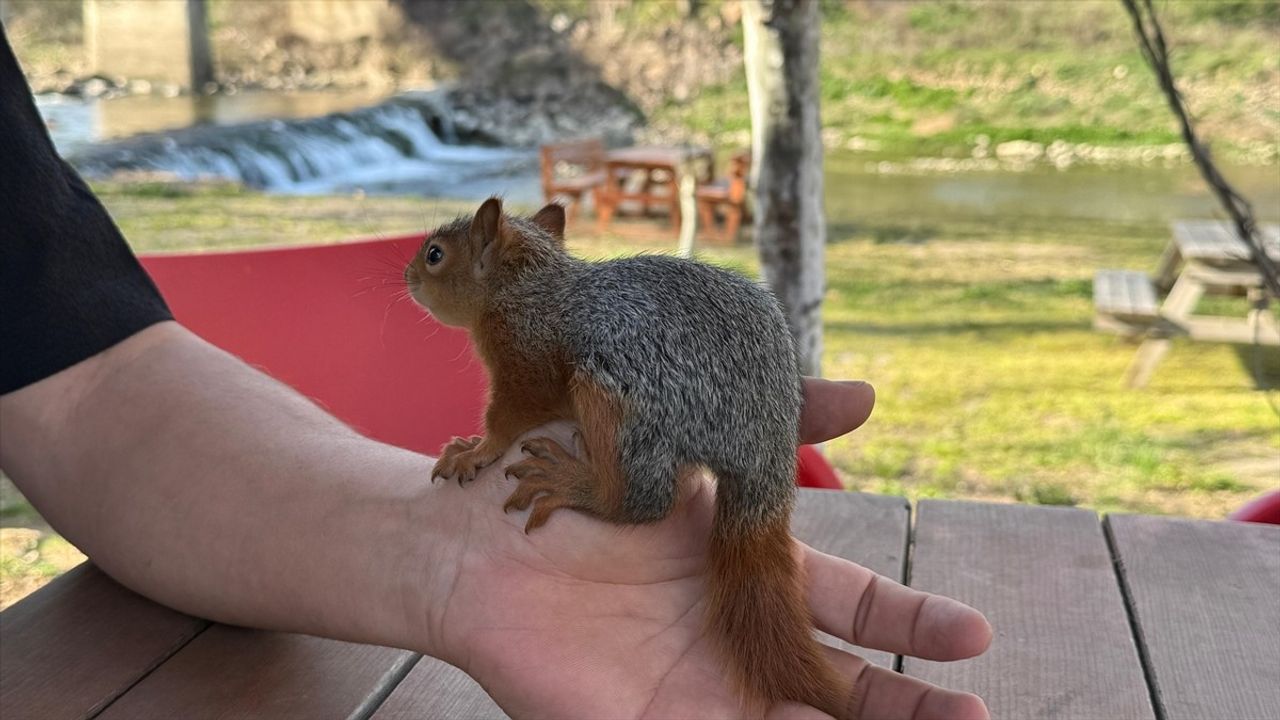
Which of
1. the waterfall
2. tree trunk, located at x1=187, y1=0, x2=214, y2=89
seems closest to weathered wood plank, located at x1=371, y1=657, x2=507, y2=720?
the waterfall

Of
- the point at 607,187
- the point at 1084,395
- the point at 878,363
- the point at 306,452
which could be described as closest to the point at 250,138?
the point at 607,187

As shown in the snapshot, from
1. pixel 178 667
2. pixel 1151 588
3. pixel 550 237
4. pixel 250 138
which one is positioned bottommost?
pixel 250 138

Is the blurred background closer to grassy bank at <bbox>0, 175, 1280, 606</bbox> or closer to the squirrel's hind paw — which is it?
grassy bank at <bbox>0, 175, 1280, 606</bbox>

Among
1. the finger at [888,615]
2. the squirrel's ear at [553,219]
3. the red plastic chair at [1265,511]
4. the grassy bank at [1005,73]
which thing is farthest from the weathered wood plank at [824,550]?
the grassy bank at [1005,73]

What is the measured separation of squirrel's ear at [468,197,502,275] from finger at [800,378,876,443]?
40cm

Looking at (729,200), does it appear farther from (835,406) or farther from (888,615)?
(888,615)

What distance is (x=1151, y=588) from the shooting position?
1.40 metres

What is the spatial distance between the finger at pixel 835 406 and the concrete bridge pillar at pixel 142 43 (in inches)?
665

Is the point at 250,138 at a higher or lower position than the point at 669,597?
lower

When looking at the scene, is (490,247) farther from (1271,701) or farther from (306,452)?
(1271,701)

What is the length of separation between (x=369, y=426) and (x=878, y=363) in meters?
3.85

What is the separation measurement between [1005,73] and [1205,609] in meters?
10.9

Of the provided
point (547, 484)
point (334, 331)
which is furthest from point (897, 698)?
point (334, 331)

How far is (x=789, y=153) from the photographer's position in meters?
3.24
